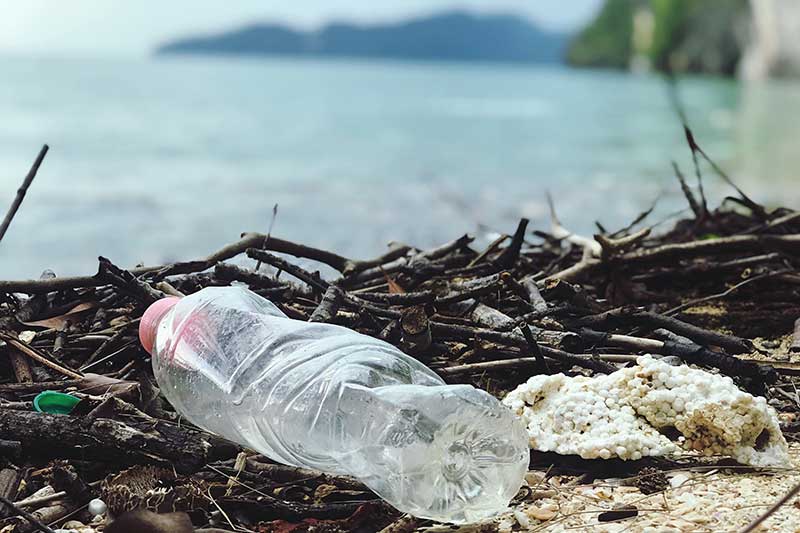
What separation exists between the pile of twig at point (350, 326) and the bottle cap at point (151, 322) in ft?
0.33

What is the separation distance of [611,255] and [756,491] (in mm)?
1368

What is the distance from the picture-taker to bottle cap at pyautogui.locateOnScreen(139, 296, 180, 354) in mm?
2168

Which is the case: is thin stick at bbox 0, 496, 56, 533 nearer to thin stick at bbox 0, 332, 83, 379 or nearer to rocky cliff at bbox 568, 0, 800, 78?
thin stick at bbox 0, 332, 83, 379

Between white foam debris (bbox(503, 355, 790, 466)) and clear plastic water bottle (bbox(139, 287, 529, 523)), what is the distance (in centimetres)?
22

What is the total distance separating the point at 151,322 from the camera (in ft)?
7.11

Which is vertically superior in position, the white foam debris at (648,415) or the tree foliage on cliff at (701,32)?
the tree foliage on cliff at (701,32)

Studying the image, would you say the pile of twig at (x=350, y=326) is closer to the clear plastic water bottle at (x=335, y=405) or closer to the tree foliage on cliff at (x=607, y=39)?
the clear plastic water bottle at (x=335, y=405)

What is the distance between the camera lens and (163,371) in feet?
6.93

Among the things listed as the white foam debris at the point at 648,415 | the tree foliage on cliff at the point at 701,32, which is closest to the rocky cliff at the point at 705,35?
the tree foliage on cliff at the point at 701,32

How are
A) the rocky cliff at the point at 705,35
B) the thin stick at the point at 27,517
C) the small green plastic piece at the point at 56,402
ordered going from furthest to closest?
the rocky cliff at the point at 705,35, the small green plastic piece at the point at 56,402, the thin stick at the point at 27,517

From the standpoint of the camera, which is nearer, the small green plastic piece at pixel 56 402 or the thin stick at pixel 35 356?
the small green plastic piece at pixel 56 402

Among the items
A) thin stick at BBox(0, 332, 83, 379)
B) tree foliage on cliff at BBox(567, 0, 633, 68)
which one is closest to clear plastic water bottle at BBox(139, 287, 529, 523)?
thin stick at BBox(0, 332, 83, 379)

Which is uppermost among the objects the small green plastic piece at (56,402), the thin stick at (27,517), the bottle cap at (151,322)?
the bottle cap at (151,322)

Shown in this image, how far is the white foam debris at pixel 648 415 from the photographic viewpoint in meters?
1.91
